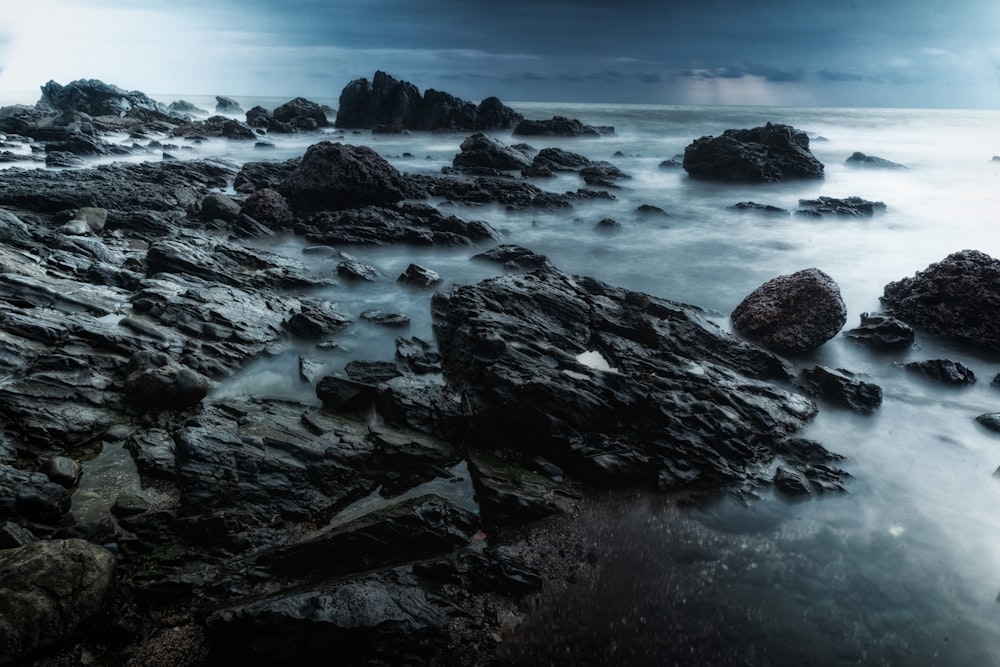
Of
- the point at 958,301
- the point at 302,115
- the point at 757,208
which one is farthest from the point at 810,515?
the point at 302,115

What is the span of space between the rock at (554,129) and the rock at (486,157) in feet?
69.1

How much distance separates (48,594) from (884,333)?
490 inches

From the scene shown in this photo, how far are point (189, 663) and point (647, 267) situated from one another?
13.6 metres

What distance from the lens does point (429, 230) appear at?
16641mm

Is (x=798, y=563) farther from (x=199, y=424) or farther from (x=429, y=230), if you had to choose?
(x=429, y=230)

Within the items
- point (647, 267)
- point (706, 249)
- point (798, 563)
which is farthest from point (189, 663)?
point (706, 249)

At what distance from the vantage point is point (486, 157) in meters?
29.5

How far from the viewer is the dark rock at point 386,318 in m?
10.2

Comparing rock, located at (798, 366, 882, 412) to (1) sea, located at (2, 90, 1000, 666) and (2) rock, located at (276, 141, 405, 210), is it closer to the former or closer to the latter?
(1) sea, located at (2, 90, 1000, 666)

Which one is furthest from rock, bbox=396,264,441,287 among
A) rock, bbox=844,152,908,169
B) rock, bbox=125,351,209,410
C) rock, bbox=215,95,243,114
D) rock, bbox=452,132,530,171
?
rock, bbox=215,95,243,114

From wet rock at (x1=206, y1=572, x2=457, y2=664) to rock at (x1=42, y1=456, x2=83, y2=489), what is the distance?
8.44ft

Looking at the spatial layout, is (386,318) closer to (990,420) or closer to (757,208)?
(990,420)

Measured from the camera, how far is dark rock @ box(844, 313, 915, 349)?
1027 centimetres

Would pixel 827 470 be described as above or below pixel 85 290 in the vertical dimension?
below
